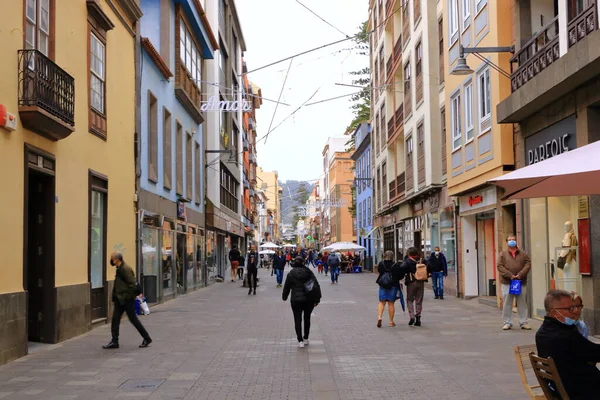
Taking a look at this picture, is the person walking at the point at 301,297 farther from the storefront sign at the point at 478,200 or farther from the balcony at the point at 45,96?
the storefront sign at the point at 478,200

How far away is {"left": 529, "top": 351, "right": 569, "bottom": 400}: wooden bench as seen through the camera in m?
4.95

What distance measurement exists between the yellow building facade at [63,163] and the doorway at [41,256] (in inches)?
0.7

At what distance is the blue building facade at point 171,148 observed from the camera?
67.6 ft

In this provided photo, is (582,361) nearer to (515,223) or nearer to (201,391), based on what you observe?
(201,391)

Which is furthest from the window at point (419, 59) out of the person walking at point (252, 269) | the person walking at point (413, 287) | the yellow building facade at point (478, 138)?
the person walking at point (413, 287)

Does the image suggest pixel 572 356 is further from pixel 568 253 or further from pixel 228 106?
pixel 228 106

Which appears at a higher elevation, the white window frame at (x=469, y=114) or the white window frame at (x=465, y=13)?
the white window frame at (x=465, y=13)

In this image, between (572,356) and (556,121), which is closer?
(572,356)

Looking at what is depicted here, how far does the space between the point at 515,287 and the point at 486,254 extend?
8.49 metres

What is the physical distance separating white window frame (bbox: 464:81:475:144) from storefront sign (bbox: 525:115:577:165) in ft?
12.8

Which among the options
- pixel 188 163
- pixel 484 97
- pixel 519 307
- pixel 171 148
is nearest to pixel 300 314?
pixel 519 307

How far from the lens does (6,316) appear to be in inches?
408

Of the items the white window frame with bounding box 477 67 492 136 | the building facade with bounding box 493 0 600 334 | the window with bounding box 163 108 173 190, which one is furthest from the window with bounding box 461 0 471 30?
the window with bounding box 163 108 173 190

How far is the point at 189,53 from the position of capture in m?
28.5
